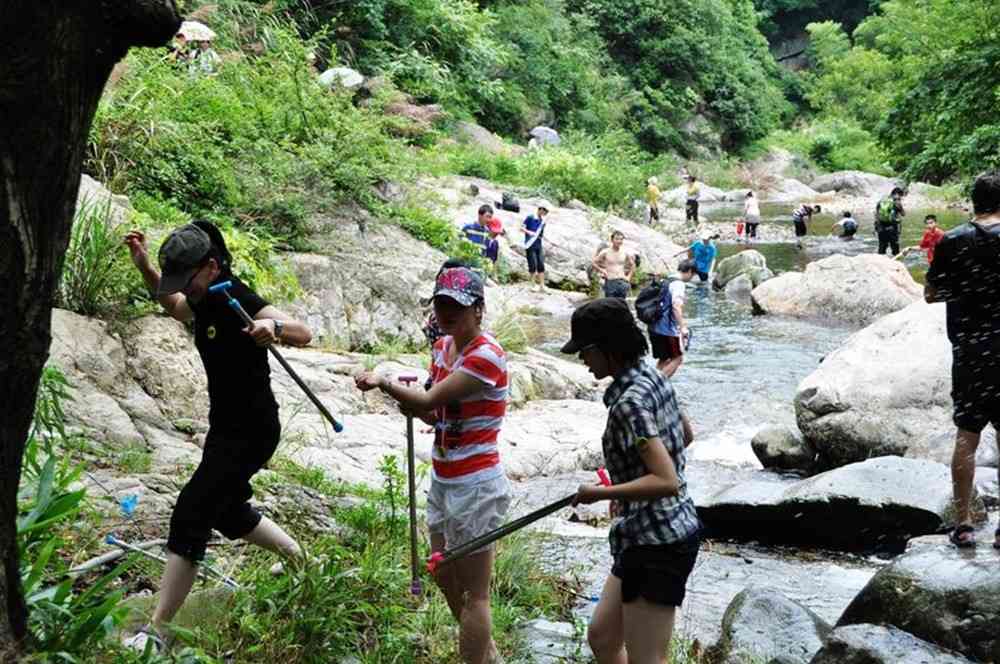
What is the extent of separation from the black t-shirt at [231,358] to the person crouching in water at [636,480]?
4.47 ft

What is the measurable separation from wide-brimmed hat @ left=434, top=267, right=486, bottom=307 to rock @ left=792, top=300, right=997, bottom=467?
659 centimetres

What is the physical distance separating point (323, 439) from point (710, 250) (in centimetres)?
1217

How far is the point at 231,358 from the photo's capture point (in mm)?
4273

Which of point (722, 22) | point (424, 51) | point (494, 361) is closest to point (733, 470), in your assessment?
point (494, 361)

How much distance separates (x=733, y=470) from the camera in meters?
10.6

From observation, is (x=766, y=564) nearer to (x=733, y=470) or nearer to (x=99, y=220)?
(x=733, y=470)

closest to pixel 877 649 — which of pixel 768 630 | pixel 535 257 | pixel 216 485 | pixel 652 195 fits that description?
pixel 768 630

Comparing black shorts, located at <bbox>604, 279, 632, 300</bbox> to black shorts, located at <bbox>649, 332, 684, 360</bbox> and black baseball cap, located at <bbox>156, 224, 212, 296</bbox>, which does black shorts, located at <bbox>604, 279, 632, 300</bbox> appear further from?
black baseball cap, located at <bbox>156, 224, 212, 296</bbox>

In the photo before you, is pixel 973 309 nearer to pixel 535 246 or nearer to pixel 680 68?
pixel 535 246

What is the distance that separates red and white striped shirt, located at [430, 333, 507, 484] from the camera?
4082 mm

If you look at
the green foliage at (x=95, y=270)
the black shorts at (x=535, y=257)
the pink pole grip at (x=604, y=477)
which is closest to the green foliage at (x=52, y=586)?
the pink pole grip at (x=604, y=477)

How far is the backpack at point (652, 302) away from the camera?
11268mm

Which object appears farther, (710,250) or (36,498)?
(710,250)

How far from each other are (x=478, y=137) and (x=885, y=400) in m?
23.8
